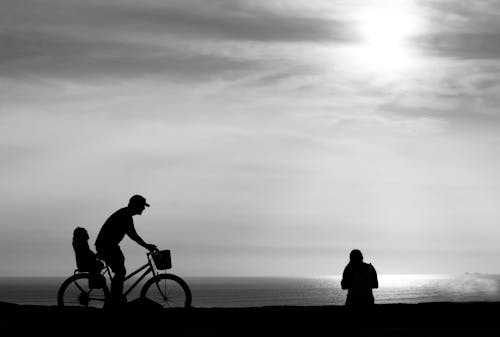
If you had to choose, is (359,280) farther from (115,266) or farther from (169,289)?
(115,266)

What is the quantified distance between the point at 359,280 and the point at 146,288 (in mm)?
3921

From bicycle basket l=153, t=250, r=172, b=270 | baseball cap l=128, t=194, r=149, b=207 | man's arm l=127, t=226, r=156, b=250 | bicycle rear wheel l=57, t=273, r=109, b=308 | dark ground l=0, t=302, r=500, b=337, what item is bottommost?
dark ground l=0, t=302, r=500, b=337

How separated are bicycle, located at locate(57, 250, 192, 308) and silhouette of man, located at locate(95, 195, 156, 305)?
21 cm

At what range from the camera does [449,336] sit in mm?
11781

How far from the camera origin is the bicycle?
1623cm

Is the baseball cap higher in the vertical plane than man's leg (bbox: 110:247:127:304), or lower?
higher

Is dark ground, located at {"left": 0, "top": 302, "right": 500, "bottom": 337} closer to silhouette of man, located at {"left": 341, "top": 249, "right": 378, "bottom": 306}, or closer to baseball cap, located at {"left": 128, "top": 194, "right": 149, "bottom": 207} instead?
silhouette of man, located at {"left": 341, "top": 249, "right": 378, "bottom": 306}

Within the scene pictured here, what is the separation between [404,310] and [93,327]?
5419mm

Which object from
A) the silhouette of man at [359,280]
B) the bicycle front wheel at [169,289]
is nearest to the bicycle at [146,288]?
the bicycle front wheel at [169,289]

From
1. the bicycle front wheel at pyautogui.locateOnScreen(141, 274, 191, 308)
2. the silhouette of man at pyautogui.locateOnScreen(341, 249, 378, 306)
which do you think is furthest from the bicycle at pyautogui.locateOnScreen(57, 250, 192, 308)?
the silhouette of man at pyautogui.locateOnScreen(341, 249, 378, 306)

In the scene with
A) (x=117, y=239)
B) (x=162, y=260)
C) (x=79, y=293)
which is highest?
(x=117, y=239)

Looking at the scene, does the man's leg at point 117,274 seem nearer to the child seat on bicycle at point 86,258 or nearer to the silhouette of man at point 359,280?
the child seat on bicycle at point 86,258

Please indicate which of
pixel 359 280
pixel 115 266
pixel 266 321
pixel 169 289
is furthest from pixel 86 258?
pixel 359 280

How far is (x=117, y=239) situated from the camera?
16.0 metres
